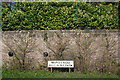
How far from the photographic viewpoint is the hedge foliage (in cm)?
596

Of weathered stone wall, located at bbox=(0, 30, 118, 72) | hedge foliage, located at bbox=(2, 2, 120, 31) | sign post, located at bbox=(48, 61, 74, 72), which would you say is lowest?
sign post, located at bbox=(48, 61, 74, 72)

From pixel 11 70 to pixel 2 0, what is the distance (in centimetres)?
295

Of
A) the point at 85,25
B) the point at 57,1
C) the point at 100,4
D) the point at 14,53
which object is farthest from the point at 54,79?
the point at 100,4

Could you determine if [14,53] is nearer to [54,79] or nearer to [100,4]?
[54,79]

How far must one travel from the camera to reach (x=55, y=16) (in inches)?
235

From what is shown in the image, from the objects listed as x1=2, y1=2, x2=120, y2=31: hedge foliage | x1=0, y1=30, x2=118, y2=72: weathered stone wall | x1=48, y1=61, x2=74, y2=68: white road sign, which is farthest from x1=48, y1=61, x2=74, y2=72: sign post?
x1=2, y1=2, x2=120, y2=31: hedge foliage

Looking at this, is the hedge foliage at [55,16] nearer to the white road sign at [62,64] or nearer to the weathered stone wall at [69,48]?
the weathered stone wall at [69,48]

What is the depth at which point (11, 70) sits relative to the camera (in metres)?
5.63

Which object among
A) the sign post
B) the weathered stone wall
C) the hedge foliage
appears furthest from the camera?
the hedge foliage

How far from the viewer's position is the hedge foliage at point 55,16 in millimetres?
5961

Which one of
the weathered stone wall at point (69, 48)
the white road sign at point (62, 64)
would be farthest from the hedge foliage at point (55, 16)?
the white road sign at point (62, 64)

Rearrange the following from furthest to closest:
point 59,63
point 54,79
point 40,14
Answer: point 40,14 → point 59,63 → point 54,79

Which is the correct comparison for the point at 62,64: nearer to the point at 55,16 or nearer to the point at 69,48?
the point at 69,48

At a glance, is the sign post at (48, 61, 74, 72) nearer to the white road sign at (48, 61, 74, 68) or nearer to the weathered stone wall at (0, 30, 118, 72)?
the white road sign at (48, 61, 74, 68)
